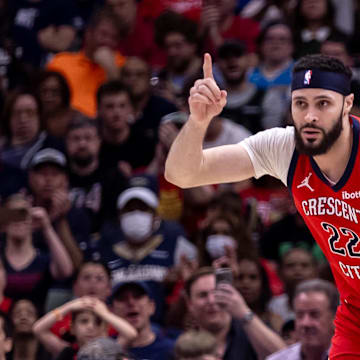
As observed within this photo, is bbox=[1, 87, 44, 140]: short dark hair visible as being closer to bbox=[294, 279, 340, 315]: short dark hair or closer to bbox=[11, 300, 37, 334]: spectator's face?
bbox=[11, 300, 37, 334]: spectator's face

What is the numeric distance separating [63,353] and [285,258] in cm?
180

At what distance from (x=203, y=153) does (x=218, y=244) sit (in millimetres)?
2750

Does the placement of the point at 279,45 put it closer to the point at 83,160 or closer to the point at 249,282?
the point at 83,160

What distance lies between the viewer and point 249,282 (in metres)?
7.05

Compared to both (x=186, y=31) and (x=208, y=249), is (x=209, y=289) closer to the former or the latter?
(x=208, y=249)

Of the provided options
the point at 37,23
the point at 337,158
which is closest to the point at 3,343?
the point at 337,158

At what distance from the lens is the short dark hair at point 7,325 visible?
6859 millimetres

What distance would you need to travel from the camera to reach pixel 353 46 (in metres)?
9.03

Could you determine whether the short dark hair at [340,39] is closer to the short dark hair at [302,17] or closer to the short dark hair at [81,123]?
the short dark hair at [302,17]

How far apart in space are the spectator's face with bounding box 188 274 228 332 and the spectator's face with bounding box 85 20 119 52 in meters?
3.36

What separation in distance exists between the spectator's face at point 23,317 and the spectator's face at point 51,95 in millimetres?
2350

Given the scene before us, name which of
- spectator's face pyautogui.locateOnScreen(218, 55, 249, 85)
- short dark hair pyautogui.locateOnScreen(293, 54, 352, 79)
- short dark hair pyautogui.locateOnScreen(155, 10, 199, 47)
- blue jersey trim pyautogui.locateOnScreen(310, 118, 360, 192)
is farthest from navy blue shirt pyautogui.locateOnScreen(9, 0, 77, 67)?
blue jersey trim pyautogui.locateOnScreen(310, 118, 360, 192)

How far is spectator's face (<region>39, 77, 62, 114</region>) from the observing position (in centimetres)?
886

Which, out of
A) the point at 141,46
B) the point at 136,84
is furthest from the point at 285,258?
the point at 141,46
